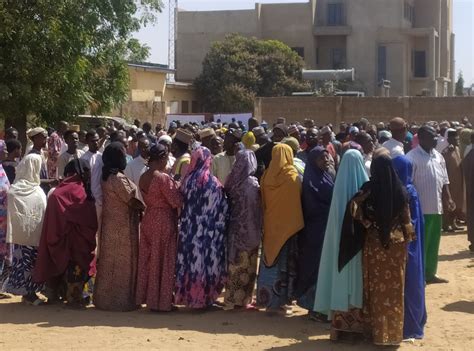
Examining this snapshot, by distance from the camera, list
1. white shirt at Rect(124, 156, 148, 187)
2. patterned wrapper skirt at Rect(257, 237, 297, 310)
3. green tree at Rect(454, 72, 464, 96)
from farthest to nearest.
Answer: green tree at Rect(454, 72, 464, 96), white shirt at Rect(124, 156, 148, 187), patterned wrapper skirt at Rect(257, 237, 297, 310)

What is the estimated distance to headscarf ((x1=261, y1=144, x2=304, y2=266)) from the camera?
802 cm

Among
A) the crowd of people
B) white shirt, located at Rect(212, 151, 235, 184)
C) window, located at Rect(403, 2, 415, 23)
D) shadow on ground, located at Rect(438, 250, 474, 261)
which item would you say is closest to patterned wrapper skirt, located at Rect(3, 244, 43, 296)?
the crowd of people

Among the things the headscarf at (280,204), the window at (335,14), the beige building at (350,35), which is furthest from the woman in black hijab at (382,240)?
the window at (335,14)

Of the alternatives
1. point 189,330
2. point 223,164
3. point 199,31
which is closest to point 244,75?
point 199,31

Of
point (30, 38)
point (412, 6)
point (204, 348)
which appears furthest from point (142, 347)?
point (412, 6)

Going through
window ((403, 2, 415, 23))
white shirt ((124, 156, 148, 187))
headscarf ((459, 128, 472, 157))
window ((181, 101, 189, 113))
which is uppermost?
window ((403, 2, 415, 23))

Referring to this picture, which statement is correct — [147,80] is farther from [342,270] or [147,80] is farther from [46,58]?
[342,270]

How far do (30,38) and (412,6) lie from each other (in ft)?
152

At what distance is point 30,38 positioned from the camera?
16.7 metres

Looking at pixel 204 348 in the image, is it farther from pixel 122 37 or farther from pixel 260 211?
pixel 122 37

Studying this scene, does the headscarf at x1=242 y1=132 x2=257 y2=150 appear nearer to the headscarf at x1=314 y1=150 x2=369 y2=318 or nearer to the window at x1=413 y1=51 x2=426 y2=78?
the headscarf at x1=314 y1=150 x2=369 y2=318

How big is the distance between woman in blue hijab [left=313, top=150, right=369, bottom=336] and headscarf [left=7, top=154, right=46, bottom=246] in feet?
10.3

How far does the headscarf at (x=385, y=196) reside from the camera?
6.73 m

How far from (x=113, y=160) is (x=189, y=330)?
182 cm
